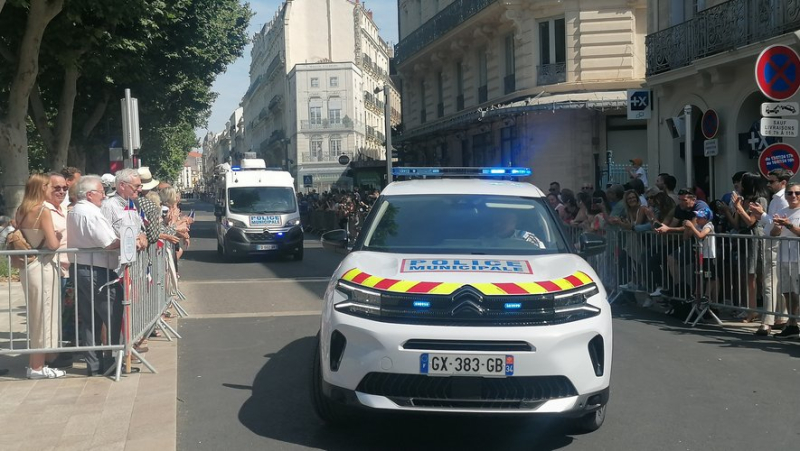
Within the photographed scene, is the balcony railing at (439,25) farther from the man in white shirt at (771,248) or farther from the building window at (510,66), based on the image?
the man in white shirt at (771,248)

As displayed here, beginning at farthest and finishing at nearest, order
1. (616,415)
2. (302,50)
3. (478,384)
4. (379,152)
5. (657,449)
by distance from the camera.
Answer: (379,152) → (302,50) → (616,415) → (657,449) → (478,384)

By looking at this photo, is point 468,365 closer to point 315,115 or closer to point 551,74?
point 551,74

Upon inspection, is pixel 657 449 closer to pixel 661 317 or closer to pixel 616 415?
pixel 616 415

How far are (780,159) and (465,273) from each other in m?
6.57

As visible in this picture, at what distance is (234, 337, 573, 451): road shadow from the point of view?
549 centimetres

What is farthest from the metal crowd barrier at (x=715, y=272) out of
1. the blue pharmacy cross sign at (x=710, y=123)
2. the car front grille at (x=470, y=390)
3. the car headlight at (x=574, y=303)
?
the car front grille at (x=470, y=390)

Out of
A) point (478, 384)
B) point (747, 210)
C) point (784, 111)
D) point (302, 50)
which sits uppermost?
point (302, 50)

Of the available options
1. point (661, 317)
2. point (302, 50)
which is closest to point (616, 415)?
point (661, 317)

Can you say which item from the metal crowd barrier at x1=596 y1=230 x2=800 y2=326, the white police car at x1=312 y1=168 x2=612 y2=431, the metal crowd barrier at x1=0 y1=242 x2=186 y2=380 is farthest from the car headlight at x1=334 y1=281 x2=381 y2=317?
the metal crowd barrier at x1=596 y1=230 x2=800 y2=326

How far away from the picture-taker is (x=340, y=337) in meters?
5.21

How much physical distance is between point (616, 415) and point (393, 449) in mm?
1818

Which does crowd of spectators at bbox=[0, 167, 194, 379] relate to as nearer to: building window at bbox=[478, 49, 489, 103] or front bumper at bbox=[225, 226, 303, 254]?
front bumper at bbox=[225, 226, 303, 254]

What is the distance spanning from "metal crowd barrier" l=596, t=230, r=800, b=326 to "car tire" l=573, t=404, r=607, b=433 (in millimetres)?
4547

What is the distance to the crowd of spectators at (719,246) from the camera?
31.1ft
